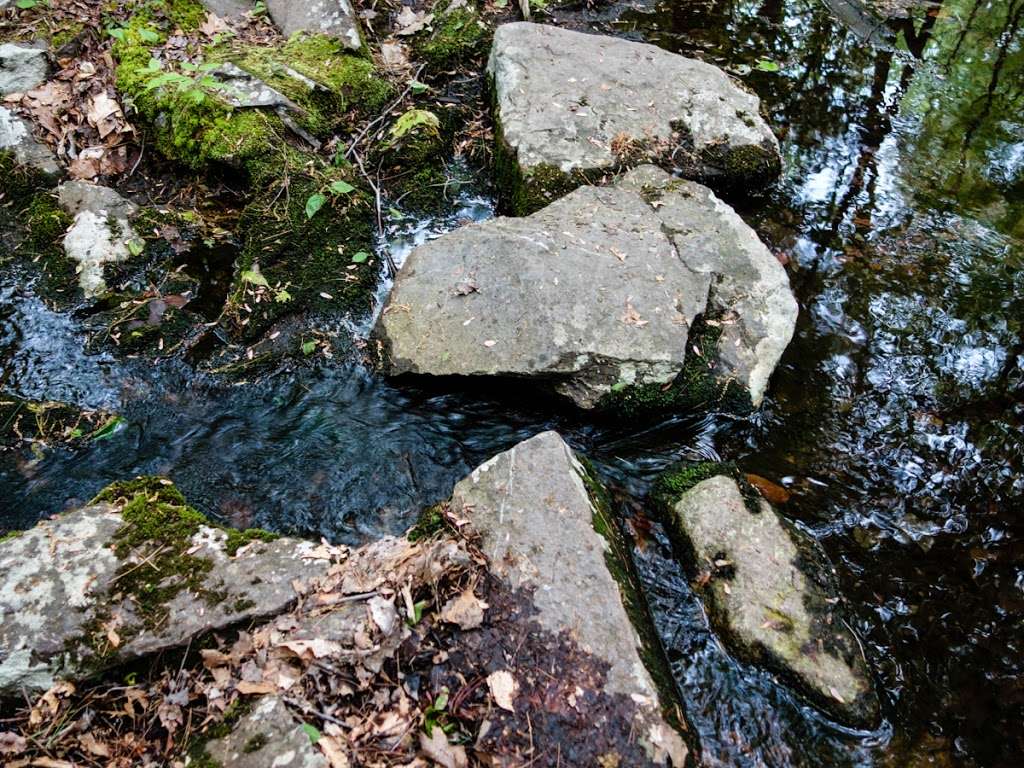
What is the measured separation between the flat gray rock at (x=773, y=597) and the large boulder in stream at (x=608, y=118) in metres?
3.05

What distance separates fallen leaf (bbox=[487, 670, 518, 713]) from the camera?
8.95ft

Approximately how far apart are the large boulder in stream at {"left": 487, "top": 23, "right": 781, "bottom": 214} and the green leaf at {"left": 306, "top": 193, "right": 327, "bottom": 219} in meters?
1.60

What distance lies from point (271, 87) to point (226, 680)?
16.8 feet

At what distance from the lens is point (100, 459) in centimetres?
413

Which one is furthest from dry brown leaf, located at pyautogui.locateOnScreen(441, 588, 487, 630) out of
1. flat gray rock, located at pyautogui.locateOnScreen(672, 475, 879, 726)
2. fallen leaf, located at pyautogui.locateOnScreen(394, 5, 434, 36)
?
fallen leaf, located at pyautogui.locateOnScreen(394, 5, 434, 36)

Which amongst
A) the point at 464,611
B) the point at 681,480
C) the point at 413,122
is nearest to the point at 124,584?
the point at 464,611

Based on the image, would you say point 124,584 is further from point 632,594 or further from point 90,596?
point 632,594

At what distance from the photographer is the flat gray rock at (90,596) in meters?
2.76

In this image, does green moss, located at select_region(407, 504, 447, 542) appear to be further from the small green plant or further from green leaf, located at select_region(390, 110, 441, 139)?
green leaf, located at select_region(390, 110, 441, 139)

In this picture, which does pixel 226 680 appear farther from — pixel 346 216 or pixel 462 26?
pixel 462 26

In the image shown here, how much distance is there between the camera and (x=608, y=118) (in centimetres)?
612

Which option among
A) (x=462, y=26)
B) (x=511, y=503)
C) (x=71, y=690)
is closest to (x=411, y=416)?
(x=511, y=503)

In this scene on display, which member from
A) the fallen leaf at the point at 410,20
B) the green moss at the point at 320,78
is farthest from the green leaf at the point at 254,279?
the fallen leaf at the point at 410,20

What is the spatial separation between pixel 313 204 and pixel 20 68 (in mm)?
3017
